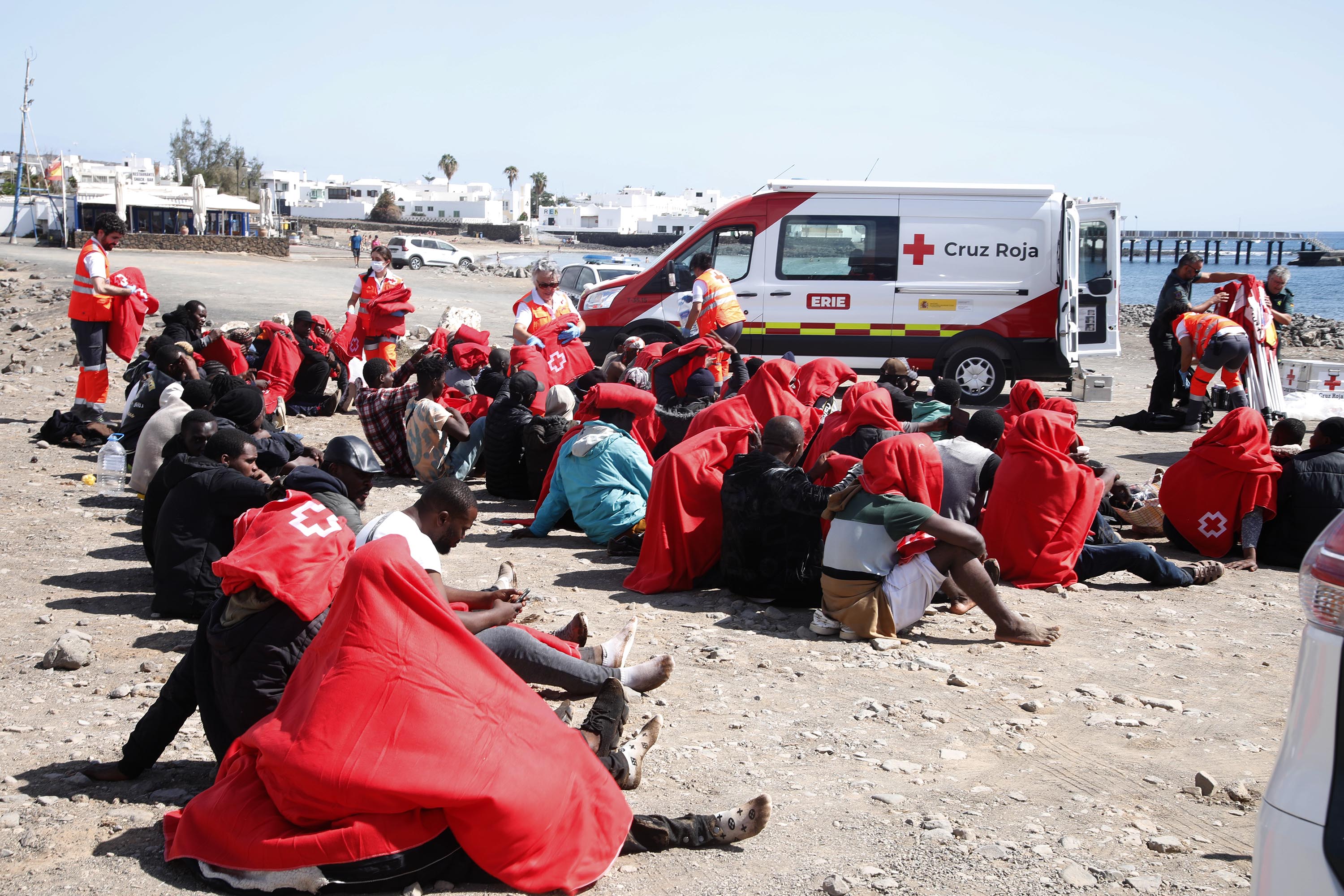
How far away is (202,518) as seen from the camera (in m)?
5.29

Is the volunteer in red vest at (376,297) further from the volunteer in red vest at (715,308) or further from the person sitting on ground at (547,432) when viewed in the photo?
the person sitting on ground at (547,432)

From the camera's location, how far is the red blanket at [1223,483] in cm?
680

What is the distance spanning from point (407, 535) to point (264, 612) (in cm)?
48

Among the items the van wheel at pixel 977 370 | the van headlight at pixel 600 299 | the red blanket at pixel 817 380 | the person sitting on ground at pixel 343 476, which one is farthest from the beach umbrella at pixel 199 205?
the person sitting on ground at pixel 343 476

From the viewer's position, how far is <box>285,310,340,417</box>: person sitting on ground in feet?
37.0

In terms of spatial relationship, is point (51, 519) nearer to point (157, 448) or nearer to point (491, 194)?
point (157, 448)

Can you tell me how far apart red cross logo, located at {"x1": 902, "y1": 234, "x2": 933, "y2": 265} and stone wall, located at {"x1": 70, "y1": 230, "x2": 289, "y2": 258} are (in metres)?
32.9

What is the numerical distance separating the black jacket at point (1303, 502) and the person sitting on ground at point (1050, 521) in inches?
31.2

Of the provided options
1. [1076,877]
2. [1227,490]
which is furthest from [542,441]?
[1076,877]

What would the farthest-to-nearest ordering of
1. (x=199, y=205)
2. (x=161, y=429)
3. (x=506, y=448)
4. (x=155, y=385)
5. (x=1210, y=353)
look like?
(x=199, y=205) < (x=1210, y=353) < (x=155, y=385) < (x=506, y=448) < (x=161, y=429)

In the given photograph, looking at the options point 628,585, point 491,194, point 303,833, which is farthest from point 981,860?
point 491,194

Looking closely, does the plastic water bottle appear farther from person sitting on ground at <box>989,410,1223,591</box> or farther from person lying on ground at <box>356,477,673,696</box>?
person sitting on ground at <box>989,410,1223,591</box>

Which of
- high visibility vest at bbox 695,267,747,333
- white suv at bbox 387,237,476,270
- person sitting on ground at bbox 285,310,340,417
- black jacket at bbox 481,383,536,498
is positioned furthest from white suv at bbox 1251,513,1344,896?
white suv at bbox 387,237,476,270

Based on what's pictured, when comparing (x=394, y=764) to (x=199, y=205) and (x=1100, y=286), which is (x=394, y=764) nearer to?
(x=1100, y=286)
